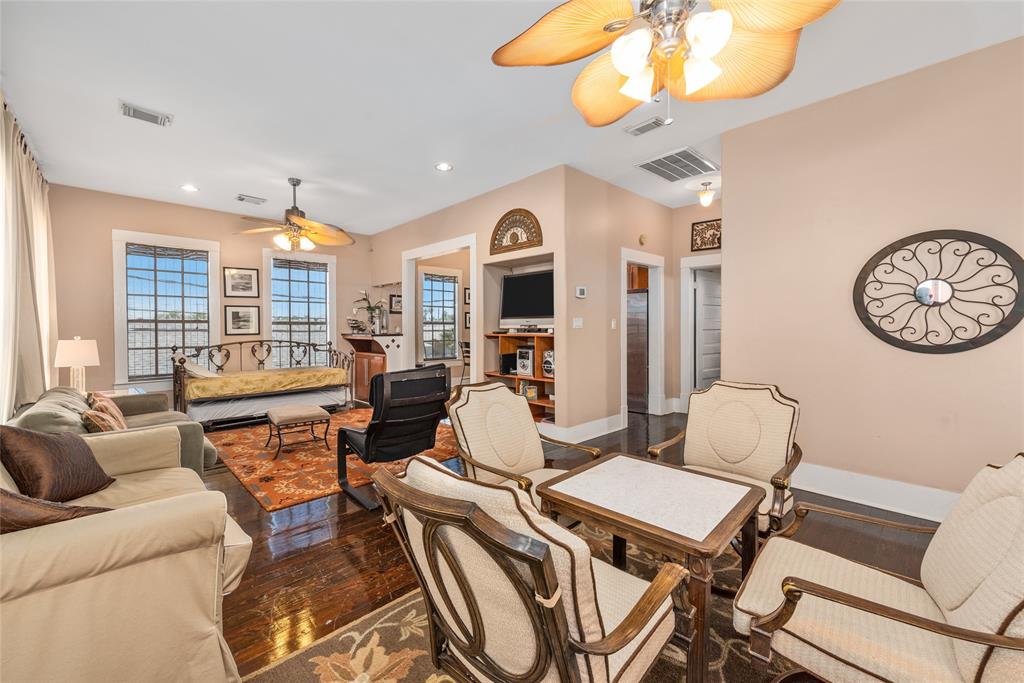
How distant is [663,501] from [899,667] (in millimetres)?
721

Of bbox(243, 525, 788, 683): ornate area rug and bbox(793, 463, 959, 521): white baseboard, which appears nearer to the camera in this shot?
bbox(243, 525, 788, 683): ornate area rug

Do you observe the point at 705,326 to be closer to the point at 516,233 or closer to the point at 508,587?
the point at 516,233

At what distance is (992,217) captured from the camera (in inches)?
99.2

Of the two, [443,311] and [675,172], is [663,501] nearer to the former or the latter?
[675,172]

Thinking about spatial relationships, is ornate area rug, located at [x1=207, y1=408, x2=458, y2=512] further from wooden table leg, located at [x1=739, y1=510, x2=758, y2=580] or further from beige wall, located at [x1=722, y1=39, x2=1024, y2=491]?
beige wall, located at [x1=722, y1=39, x2=1024, y2=491]

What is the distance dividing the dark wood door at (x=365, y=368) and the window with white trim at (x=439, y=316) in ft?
3.04

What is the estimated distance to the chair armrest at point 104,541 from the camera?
3.71 feet

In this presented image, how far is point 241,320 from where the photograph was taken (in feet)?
20.5

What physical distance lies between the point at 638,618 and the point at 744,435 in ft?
5.57

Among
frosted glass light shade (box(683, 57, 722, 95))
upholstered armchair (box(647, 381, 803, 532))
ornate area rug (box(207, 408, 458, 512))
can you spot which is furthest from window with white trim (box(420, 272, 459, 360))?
frosted glass light shade (box(683, 57, 722, 95))

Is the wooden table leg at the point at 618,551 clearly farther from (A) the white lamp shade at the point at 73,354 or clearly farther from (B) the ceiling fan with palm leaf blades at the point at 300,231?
(A) the white lamp shade at the point at 73,354

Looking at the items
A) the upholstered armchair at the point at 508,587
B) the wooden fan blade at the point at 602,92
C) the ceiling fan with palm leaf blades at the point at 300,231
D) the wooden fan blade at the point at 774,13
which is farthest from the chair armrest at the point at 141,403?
the wooden fan blade at the point at 774,13

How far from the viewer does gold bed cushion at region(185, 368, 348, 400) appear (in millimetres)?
5051

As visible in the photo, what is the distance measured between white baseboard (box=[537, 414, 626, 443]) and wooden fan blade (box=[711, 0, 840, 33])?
353cm
